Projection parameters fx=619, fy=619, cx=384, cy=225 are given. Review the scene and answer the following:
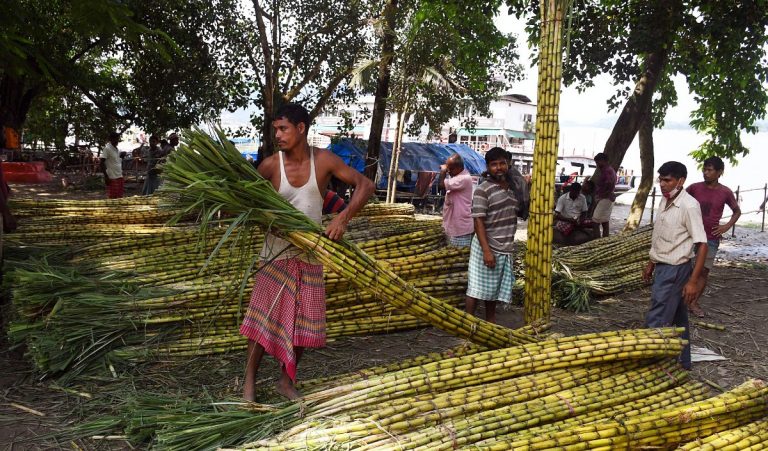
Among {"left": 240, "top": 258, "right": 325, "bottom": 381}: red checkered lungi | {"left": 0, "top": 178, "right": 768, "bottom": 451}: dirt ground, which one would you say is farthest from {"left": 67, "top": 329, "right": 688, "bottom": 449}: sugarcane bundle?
{"left": 0, "top": 178, "right": 768, "bottom": 451}: dirt ground

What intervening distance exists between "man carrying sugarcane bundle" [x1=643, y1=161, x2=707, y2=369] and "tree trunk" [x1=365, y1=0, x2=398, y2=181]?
7.51 meters

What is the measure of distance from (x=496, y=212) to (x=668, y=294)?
1.24m

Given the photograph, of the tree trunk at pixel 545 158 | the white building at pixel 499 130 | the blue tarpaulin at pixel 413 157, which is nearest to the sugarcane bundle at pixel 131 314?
the tree trunk at pixel 545 158

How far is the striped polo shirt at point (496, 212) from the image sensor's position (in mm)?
4414

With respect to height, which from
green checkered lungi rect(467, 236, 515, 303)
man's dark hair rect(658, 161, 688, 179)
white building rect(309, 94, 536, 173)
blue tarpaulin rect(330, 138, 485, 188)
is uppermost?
white building rect(309, 94, 536, 173)

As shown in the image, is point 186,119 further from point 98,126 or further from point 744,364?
point 744,364

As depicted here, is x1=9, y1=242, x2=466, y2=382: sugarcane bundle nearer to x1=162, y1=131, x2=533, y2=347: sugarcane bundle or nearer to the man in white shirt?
x1=162, y1=131, x2=533, y2=347: sugarcane bundle

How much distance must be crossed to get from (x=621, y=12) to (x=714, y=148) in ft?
10.8

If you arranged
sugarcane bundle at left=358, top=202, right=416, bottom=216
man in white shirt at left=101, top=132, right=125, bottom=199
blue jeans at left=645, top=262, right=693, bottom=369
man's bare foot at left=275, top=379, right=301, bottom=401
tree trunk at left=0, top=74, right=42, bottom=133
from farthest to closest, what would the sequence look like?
tree trunk at left=0, top=74, right=42, bottom=133 → man in white shirt at left=101, top=132, right=125, bottom=199 → sugarcane bundle at left=358, top=202, right=416, bottom=216 → blue jeans at left=645, top=262, right=693, bottom=369 → man's bare foot at left=275, top=379, right=301, bottom=401

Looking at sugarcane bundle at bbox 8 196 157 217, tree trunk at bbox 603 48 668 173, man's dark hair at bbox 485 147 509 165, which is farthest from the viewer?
tree trunk at bbox 603 48 668 173

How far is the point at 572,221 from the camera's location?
26.8 feet

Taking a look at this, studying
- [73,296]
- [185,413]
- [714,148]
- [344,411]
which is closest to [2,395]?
[73,296]

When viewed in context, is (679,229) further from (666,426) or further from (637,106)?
(637,106)

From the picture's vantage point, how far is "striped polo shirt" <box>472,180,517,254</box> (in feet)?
14.5
